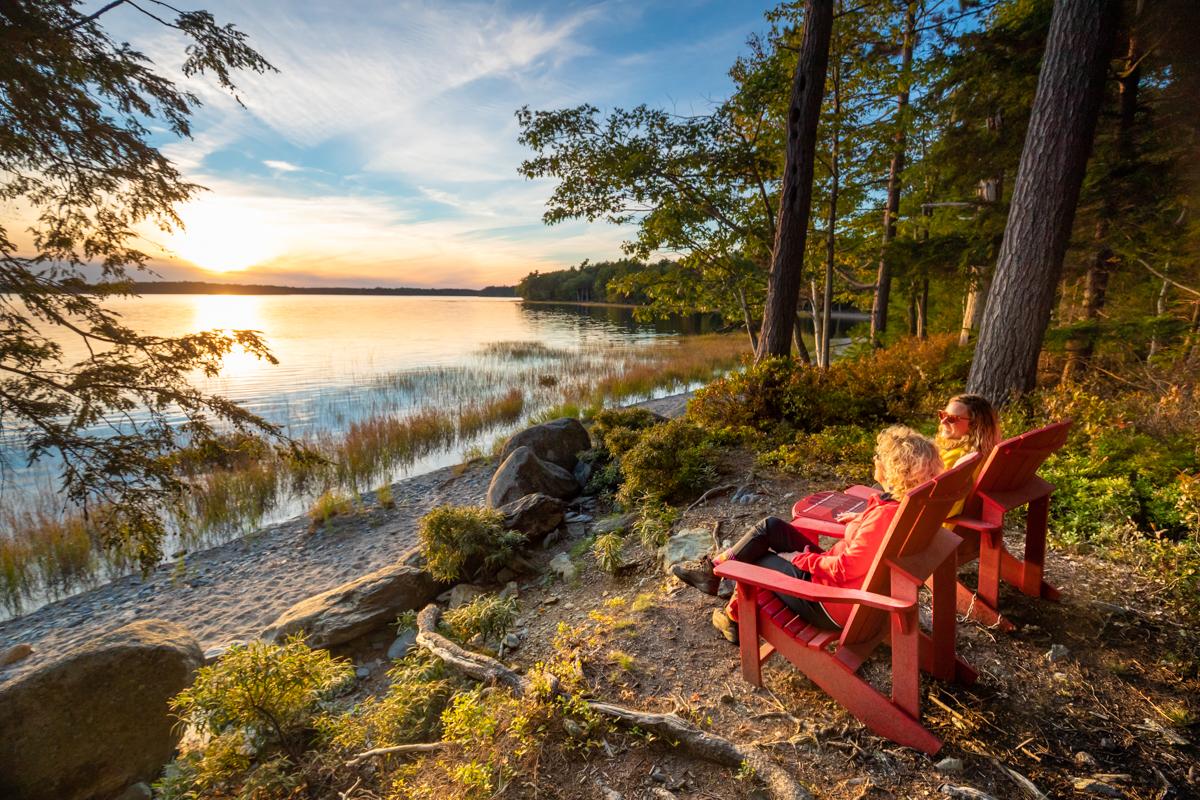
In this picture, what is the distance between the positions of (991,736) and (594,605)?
2.67 meters

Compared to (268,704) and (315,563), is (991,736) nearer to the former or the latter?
(268,704)

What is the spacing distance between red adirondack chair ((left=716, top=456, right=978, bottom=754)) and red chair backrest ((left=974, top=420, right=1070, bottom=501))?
62 centimetres

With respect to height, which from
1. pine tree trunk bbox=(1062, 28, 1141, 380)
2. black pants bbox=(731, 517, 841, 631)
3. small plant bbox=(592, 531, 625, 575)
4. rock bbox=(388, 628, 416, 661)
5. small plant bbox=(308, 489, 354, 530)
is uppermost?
pine tree trunk bbox=(1062, 28, 1141, 380)

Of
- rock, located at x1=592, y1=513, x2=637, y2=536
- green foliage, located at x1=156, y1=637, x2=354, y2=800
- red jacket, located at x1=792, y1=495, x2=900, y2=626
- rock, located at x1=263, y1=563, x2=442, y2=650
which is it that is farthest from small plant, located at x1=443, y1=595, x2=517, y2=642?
red jacket, located at x1=792, y1=495, x2=900, y2=626

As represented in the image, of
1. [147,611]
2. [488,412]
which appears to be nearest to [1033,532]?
[147,611]

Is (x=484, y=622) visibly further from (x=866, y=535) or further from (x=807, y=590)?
(x=866, y=535)

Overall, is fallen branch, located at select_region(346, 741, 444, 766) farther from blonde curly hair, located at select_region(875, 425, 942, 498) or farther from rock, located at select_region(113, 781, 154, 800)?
blonde curly hair, located at select_region(875, 425, 942, 498)

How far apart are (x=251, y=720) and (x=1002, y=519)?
4.47m

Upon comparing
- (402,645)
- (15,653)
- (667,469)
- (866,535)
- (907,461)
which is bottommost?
(15,653)

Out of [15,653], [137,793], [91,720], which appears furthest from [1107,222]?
[15,653]

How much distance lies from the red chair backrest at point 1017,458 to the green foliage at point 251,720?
160 inches

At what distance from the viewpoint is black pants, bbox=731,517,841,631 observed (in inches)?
104

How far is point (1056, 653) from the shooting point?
279 cm

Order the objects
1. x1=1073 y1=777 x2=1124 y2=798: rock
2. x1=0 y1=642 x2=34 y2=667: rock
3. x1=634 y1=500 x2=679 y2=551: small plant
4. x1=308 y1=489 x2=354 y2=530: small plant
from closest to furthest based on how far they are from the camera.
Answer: x1=1073 y1=777 x2=1124 y2=798: rock
x1=634 y1=500 x2=679 y2=551: small plant
x1=0 y1=642 x2=34 y2=667: rock
x1=308 y1=489 x2=354 y2=530: small plant
